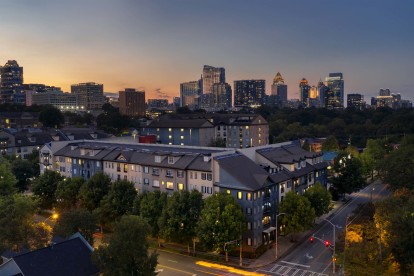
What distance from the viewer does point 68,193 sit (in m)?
76.1

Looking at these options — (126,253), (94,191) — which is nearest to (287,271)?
(126,253)

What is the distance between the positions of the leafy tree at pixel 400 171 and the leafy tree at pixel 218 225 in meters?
43.1

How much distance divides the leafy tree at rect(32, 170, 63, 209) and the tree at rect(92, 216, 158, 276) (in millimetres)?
48636

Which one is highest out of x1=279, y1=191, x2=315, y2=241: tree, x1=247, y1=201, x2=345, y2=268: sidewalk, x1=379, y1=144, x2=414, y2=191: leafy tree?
x1=379, y1=144, x2=414, y2=191: leafy tree

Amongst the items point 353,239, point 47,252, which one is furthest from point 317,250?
point 47,252

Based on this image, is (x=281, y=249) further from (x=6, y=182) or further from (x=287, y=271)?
(x=6, y=182)

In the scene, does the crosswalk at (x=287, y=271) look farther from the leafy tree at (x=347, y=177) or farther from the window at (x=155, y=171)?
the leafy tree at (x=347, y=177)

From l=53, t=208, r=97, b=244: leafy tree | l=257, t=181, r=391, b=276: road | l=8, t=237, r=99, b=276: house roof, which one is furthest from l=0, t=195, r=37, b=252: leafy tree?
l=257, t=181, r=391, b=276: road

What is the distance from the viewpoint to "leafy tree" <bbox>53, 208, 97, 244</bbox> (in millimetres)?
50750

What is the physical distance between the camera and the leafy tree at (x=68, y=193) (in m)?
76.1

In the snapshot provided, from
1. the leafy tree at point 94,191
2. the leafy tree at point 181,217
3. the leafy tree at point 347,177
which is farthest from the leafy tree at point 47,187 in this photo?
the leafy tree at point 347,177

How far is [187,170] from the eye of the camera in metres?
69.4

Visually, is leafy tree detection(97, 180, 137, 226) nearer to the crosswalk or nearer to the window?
the window

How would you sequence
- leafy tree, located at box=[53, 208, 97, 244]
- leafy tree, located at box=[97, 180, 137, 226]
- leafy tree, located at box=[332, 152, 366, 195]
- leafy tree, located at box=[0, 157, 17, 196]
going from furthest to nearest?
leafy tree, located at box=[332, 152, 366, 195], leafy tree, located at box=[0, 157, 17, 196], leafy tree, located at box=[97, 180, 137, 226], leafy tree, located at box=[53, 208, 97, 244]
